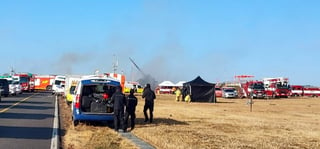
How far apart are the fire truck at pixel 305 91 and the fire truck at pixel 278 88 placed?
13899mm

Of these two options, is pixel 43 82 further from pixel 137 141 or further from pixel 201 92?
pixel 137 141

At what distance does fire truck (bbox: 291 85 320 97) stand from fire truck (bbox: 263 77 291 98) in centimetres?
1390

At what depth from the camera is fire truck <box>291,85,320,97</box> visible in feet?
283

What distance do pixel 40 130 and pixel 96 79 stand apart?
3.07m

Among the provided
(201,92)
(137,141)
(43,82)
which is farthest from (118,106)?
(43,82)

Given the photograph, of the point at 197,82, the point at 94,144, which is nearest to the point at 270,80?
the point at 197,82

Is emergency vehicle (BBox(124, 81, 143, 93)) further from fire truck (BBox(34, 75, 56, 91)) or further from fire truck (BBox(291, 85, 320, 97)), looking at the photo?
fire truck (BBox(291, 85, 320, 97))

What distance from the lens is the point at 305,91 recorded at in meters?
89.3

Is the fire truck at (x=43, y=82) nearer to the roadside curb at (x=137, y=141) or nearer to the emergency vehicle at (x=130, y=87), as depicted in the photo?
the emergency vehicle at (x=130, y=87)

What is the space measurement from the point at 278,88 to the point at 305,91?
2023 cm

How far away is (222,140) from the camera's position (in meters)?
15.7

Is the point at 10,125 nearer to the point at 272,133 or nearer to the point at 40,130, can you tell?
the point at 40,130

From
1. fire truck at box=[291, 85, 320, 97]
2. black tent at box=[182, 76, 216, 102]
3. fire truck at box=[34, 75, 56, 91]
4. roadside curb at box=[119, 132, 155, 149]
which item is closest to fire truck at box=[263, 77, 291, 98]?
fire truck at box=[291, 85, 320, 97]

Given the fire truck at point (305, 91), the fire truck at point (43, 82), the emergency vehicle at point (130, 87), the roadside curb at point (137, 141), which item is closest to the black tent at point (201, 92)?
the emergency vehicle at point (130, 87)
